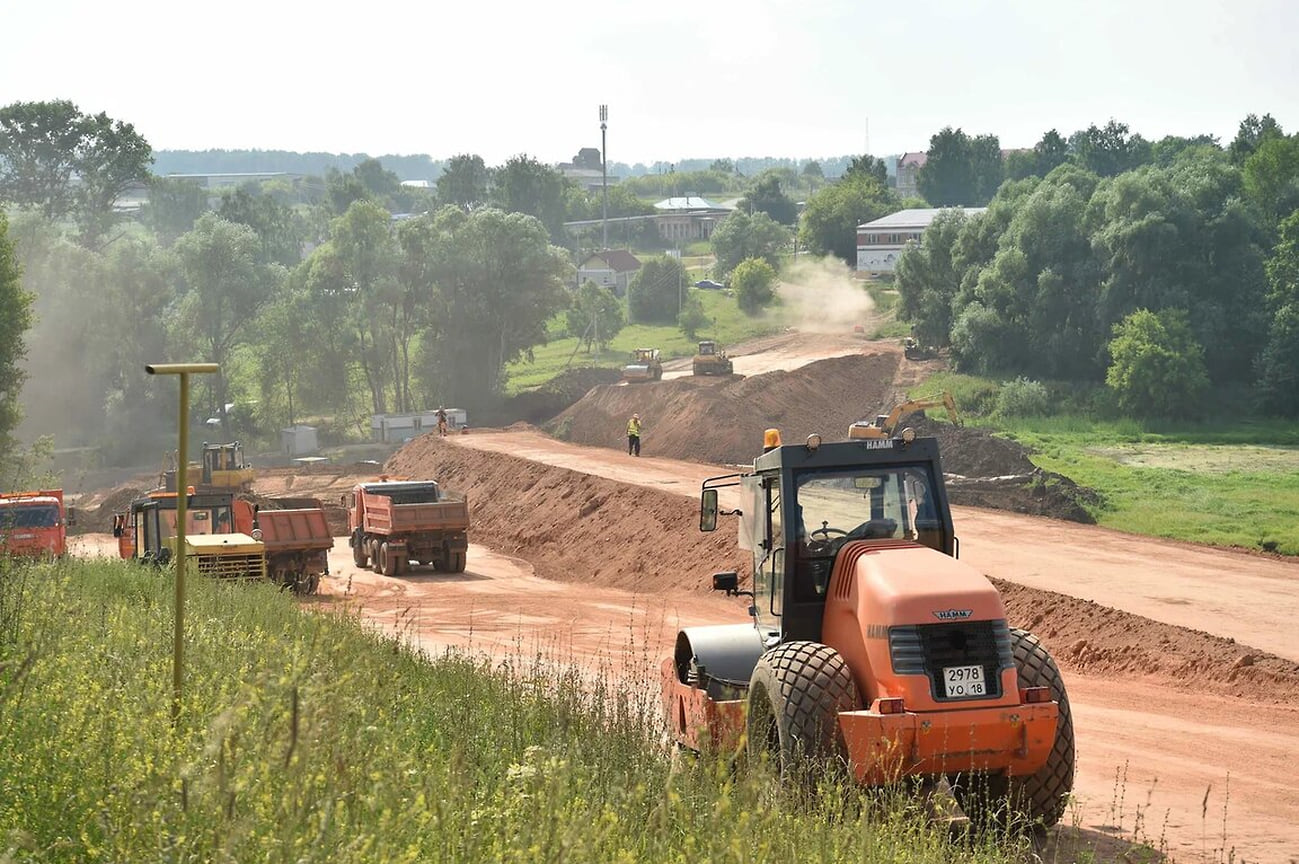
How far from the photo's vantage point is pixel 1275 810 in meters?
12.6

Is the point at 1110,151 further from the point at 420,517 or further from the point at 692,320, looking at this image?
the point at 420,517

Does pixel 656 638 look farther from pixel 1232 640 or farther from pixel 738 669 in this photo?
pixel 738 669

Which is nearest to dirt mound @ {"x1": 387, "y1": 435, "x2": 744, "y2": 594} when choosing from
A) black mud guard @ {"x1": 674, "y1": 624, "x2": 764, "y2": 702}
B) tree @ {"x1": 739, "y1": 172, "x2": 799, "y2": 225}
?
black mud guard @ {"x1": 674, "y1": 624, "x2": 764, "y2": 702}

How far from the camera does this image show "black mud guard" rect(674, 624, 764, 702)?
12.2 metres

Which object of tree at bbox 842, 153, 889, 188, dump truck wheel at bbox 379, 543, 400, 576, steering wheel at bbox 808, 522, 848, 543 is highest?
tree at bbox 842, 153, 889, 188

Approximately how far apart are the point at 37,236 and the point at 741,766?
77513 mm

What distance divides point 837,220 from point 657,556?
94051 millimetres

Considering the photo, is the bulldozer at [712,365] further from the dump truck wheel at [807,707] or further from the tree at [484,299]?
the dump truck wheel at [807,707]

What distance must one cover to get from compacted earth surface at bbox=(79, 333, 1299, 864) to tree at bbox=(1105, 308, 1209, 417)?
1045 centimetres

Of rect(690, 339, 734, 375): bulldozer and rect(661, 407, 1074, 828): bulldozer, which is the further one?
rect(690, 339, 734, 375): bulldozer

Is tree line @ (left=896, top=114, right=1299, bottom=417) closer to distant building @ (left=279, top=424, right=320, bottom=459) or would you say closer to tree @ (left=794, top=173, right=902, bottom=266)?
distant building @ (left=279, top=424, right=320, bottom=459)

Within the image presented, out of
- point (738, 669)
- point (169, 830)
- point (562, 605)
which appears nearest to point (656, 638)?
point (562, 605)

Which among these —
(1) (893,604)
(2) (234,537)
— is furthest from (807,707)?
(2) (234,537)

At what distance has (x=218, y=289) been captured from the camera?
84.2 m
